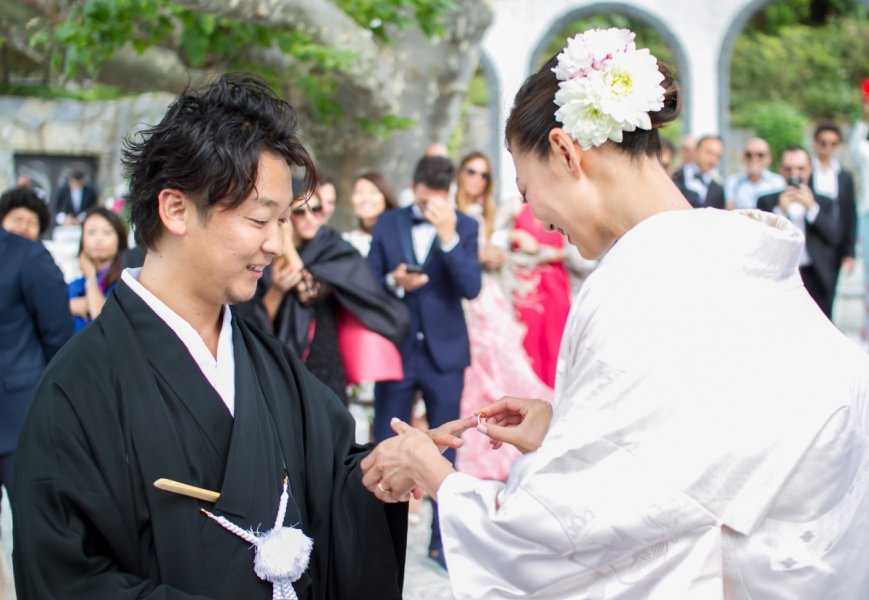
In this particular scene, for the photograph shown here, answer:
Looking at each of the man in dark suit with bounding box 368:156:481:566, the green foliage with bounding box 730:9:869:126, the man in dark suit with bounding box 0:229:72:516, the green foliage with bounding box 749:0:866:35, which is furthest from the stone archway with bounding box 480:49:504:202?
the man in dark suit with bounding box 0:229:72:516

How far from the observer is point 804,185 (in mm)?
6828

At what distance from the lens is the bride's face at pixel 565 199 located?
2.01 meters

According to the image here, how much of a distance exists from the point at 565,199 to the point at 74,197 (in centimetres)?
1474

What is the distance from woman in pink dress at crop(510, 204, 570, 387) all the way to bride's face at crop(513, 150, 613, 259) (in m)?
4.10

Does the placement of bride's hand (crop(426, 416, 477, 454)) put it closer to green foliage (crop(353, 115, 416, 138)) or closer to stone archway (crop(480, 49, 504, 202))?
green foliage (crop(353, 115, 416, 138))

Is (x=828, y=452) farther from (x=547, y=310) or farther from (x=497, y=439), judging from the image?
(x=547, y=310)

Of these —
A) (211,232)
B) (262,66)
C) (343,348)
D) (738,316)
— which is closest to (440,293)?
(343,348)

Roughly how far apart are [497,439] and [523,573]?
463mm

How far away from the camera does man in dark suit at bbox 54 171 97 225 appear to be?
15.2 m

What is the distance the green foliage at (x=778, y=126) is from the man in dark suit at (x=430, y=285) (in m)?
18.0

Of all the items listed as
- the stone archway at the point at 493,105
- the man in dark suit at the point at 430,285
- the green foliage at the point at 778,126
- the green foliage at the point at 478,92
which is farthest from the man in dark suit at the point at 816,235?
the green foliage at the point at 478,92

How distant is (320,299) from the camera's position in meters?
4.88

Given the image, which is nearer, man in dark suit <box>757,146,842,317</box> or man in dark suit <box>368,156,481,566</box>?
man in dark suit <box>368,156,481,566</box>

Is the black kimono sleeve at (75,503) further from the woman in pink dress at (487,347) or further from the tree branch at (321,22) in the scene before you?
the tree branch at (321,22)
